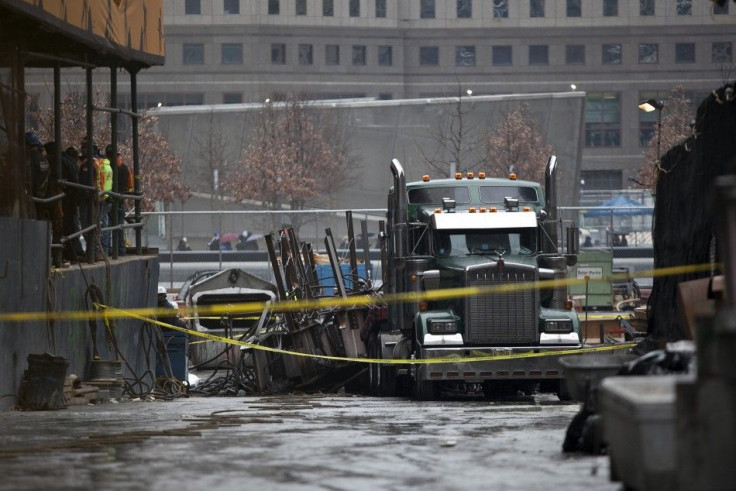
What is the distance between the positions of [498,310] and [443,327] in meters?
0.85

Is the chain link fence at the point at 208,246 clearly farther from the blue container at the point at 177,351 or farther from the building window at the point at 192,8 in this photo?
the building window at the point at 192,8

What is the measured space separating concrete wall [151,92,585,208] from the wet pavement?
48.9 meters

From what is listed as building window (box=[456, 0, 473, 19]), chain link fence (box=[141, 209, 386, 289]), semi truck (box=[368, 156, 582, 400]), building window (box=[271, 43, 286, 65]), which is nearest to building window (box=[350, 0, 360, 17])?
building window (box=[271, 43, 286, 65])

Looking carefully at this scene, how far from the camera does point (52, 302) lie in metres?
19.7

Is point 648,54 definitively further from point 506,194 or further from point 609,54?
point 506,194

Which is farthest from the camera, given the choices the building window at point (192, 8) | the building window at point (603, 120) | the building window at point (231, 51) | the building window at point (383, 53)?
the building window at point (383, 53)

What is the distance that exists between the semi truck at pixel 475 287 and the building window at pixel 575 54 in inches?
3244

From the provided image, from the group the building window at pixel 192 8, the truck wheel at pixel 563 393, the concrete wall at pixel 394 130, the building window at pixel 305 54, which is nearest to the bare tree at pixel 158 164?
the concrete wall at pixel 394 130

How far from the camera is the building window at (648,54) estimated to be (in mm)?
104250

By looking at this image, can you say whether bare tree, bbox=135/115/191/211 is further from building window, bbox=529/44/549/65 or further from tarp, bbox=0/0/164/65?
building window, bbox=529/44/549/65

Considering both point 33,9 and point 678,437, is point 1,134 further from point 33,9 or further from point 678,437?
point 678,437

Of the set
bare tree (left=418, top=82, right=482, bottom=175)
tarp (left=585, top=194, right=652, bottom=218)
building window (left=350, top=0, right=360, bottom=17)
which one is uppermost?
building window (left=350, top=0, right=360, bottom=17)

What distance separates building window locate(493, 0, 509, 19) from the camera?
10588 cm

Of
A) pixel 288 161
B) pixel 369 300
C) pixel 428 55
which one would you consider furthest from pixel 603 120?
pixel 369 300
